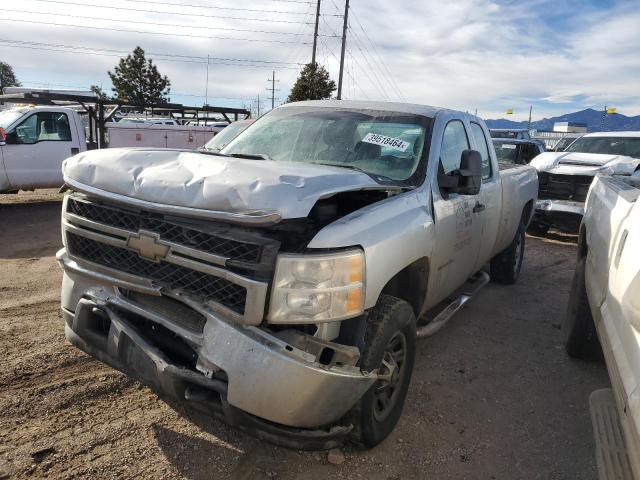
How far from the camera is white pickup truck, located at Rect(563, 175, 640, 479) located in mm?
1947

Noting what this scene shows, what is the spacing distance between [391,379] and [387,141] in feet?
5.53

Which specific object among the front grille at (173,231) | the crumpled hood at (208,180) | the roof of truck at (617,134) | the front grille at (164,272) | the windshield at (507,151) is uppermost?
the roof of truck at (617,134)

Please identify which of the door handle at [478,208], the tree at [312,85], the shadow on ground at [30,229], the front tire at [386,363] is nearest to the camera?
the front tire at [386,363]

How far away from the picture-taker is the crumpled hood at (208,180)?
2254 millimetres

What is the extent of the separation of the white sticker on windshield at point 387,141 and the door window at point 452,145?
0.30 metres

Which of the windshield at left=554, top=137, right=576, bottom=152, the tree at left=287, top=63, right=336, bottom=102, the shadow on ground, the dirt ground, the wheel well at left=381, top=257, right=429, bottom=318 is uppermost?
the tree at left=287, top=63, right=336, bottom=102

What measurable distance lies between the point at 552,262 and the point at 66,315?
280 inches

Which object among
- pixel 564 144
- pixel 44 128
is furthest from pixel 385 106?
pixel 564 144

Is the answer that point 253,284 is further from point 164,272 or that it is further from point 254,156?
point 254,156

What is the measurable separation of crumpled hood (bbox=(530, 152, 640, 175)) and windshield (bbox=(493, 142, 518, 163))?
217 cm

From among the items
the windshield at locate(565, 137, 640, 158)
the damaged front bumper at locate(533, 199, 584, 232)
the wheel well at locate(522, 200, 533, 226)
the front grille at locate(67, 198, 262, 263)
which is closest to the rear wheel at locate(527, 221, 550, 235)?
the damaged front bumper at locate(533, 199, 584, 232)

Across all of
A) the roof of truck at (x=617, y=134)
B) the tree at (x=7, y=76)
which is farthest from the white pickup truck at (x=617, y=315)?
the tree at (x=7, y=76)

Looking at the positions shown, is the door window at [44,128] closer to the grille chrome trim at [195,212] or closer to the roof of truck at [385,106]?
the roof of truck at [385,106]

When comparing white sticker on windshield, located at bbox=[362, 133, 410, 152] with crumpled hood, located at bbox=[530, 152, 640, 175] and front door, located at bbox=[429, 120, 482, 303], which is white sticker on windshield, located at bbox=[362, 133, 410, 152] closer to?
front door, located at bbox=[429, 120, 482, 303]
